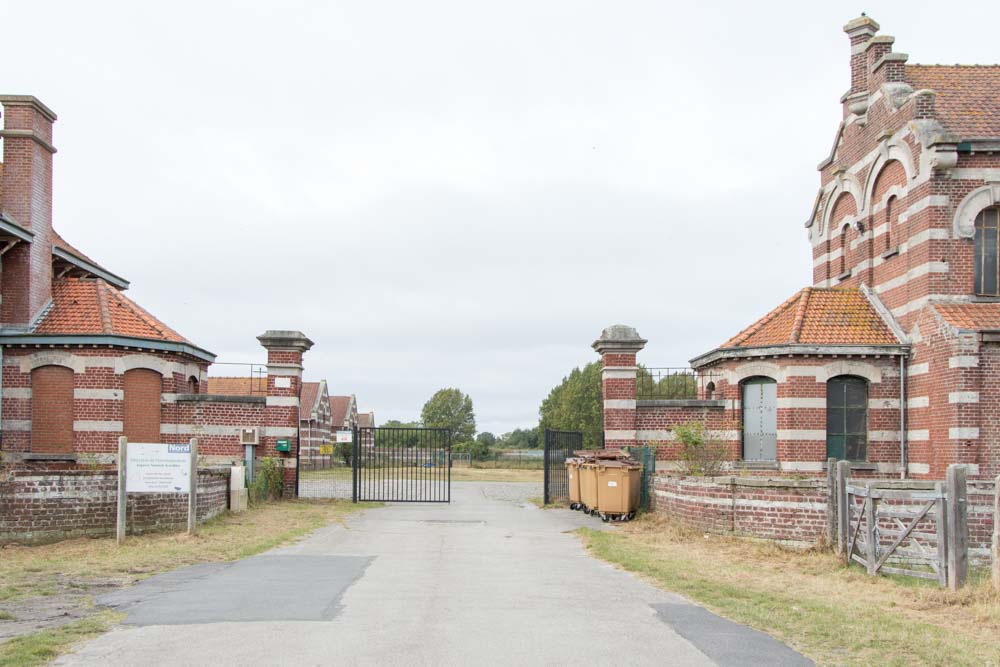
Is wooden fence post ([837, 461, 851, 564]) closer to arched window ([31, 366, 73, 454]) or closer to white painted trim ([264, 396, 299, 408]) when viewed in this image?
white painted trim ([264, 396, 299, 408])

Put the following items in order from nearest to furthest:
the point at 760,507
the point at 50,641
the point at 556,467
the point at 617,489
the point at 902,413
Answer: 1. the point at 50,641
2. the point at 760,507
3. the point at 617,489
4. the point at 902,413
5. the point at 556,467

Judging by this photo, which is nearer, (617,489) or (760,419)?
(617,489)

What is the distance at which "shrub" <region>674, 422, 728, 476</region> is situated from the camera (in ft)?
66.8

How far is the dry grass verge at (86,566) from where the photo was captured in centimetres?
825

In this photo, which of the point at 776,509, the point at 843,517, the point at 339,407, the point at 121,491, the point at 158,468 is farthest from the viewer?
the point at 339,407

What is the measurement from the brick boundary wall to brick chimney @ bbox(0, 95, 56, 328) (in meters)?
16.6

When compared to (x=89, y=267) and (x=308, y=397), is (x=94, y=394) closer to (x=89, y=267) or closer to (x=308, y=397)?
(x=89, y=267)

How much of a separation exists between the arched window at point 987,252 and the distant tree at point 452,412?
264ft

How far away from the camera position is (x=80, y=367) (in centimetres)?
2255

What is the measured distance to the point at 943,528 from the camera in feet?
38.3

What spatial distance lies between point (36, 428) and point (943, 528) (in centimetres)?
2013

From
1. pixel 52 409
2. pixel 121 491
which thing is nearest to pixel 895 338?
pixel 121 491

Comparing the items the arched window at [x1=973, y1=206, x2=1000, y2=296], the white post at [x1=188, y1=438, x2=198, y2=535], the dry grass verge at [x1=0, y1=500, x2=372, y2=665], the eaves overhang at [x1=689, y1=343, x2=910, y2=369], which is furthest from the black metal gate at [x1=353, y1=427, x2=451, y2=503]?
the arched window at [x1=973, y1=206, x2=1000, y2=296]

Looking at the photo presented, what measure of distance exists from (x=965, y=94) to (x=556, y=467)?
569 inches
